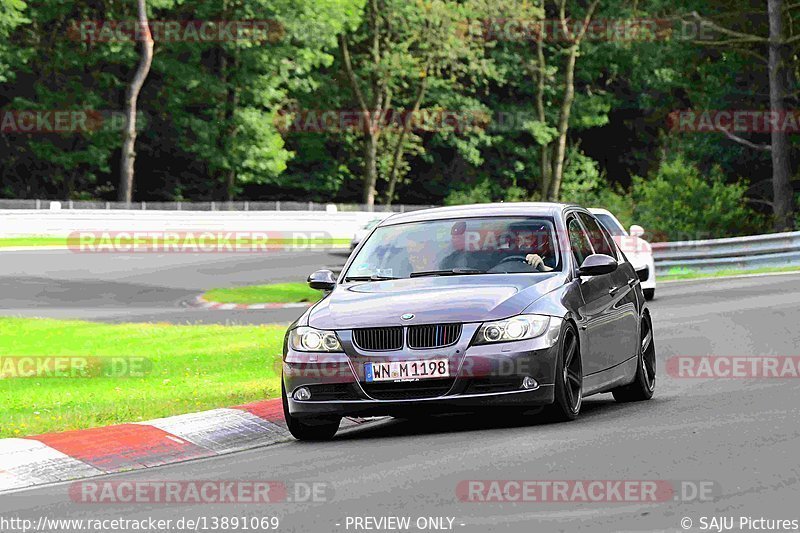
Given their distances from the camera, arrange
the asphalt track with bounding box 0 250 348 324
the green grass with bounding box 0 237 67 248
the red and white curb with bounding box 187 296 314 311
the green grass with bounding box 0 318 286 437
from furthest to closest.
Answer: the green grass with bounding box 0 237 67 248
the red and white curb with bounding box 187 296 314 311
the asphalt track with bounding box 0 250 348 324
the green grass with bounding box 0 318 286 437

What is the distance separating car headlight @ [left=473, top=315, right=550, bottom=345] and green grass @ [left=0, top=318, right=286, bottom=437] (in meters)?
3.11

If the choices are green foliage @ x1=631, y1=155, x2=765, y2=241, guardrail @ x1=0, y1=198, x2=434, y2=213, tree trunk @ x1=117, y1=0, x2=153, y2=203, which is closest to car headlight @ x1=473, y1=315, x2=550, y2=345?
green foliage @ x1=631, y1=155, x2=765, y2=241

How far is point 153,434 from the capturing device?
11.6 meters

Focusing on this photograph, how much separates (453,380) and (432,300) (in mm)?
601

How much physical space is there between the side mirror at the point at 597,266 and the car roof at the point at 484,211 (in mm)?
646

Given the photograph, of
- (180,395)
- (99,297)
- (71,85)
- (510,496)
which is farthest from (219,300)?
(71,85)

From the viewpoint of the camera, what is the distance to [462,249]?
40.8 ft

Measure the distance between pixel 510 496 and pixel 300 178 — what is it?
223ft

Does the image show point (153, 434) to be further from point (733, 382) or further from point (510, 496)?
point (733, 382)

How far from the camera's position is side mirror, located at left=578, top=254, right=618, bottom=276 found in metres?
12.3

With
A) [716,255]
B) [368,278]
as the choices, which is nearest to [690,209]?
[716,255]

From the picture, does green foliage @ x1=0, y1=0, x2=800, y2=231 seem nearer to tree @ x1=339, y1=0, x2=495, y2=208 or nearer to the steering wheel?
tree @ x1=339, y1=0, x2=495, y2=208

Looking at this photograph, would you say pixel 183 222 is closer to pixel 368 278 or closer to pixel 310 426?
pixel 368 278

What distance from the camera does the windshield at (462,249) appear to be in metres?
12.3
